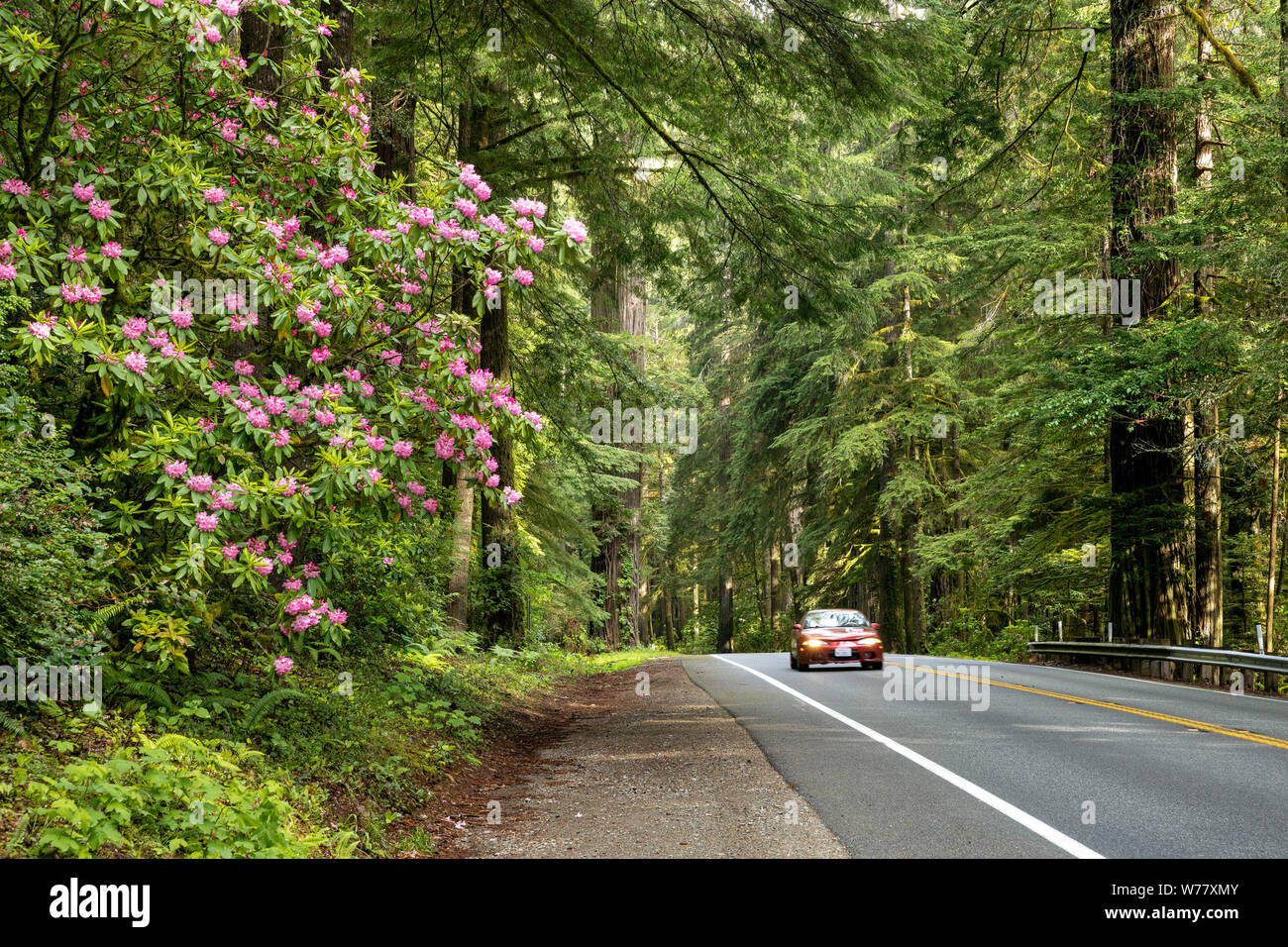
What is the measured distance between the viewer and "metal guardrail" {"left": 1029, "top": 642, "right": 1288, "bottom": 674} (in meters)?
12.9

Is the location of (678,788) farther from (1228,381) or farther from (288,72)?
(1228,381)

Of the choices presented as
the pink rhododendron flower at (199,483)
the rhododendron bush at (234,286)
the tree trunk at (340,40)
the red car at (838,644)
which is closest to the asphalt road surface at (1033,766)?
the rhododendron bush at (234,286)

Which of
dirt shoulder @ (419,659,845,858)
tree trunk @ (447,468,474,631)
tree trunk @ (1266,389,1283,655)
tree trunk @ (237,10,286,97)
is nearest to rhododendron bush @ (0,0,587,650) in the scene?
tree trunk @ (237,10,286,97)

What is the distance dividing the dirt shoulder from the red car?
7646 millimetres

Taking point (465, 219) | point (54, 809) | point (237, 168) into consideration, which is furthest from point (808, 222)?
point (54, 809)

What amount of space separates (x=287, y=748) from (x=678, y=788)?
10.2ft

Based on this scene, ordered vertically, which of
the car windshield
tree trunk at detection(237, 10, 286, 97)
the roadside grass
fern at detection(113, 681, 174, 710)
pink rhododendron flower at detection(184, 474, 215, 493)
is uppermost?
tree trunk at detection(237, 10, 286, 97)

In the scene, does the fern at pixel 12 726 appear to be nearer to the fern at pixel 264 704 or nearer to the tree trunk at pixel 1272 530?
the fern at pixel 264 704

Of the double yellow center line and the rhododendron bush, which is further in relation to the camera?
the double yellow center line

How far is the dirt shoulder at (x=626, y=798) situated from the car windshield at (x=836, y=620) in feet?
27.3

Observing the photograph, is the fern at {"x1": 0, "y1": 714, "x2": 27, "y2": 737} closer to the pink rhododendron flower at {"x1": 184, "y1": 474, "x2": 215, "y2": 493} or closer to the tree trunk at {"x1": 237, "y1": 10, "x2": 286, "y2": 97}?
the pink rhododendron flower at {"x1": 184, "y1": 474, "x2": 215, "y2": 493}

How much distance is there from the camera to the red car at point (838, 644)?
19.0 meters

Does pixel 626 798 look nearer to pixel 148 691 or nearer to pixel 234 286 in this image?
pixel 148 691
